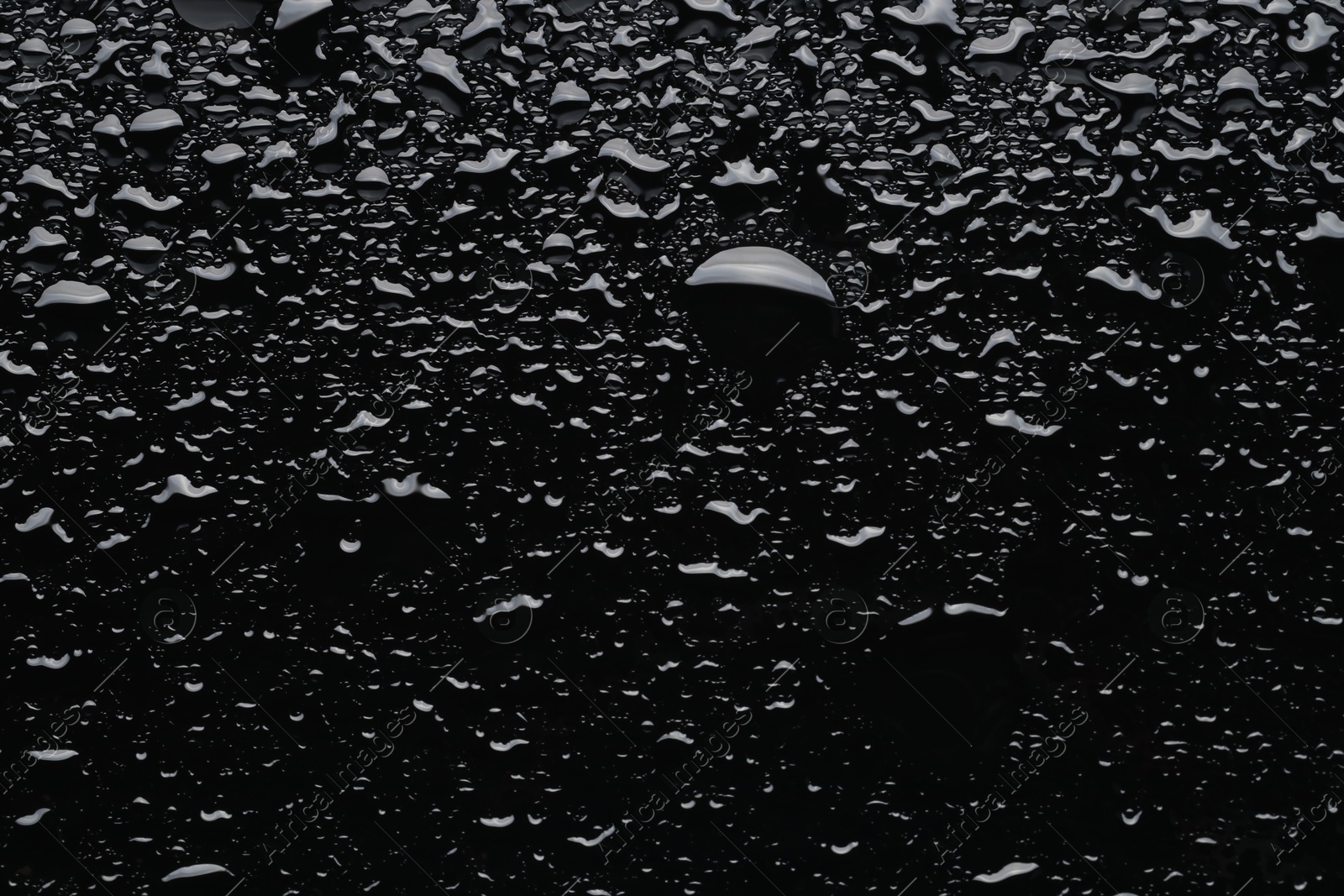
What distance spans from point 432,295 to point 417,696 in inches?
7.7

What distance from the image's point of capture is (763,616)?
1.46 feet

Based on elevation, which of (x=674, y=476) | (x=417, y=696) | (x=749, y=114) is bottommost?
(x=417, y=696)

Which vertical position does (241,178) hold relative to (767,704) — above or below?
above

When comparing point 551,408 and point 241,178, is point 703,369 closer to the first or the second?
point 551,408

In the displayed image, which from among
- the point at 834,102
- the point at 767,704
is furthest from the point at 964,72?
the point at 767,704

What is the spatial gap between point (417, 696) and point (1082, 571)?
33 cm

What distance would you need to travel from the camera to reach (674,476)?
17.6 inches

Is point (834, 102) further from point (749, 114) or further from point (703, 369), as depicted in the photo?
point (703, 369)

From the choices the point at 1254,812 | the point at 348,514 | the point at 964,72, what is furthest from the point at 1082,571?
the point at 348,514

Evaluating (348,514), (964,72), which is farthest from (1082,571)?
(348,514)

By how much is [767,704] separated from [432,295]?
259 millimetres

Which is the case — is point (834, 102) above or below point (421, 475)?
above

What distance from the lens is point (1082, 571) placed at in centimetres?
45

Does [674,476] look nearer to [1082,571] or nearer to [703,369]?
[703,369]
